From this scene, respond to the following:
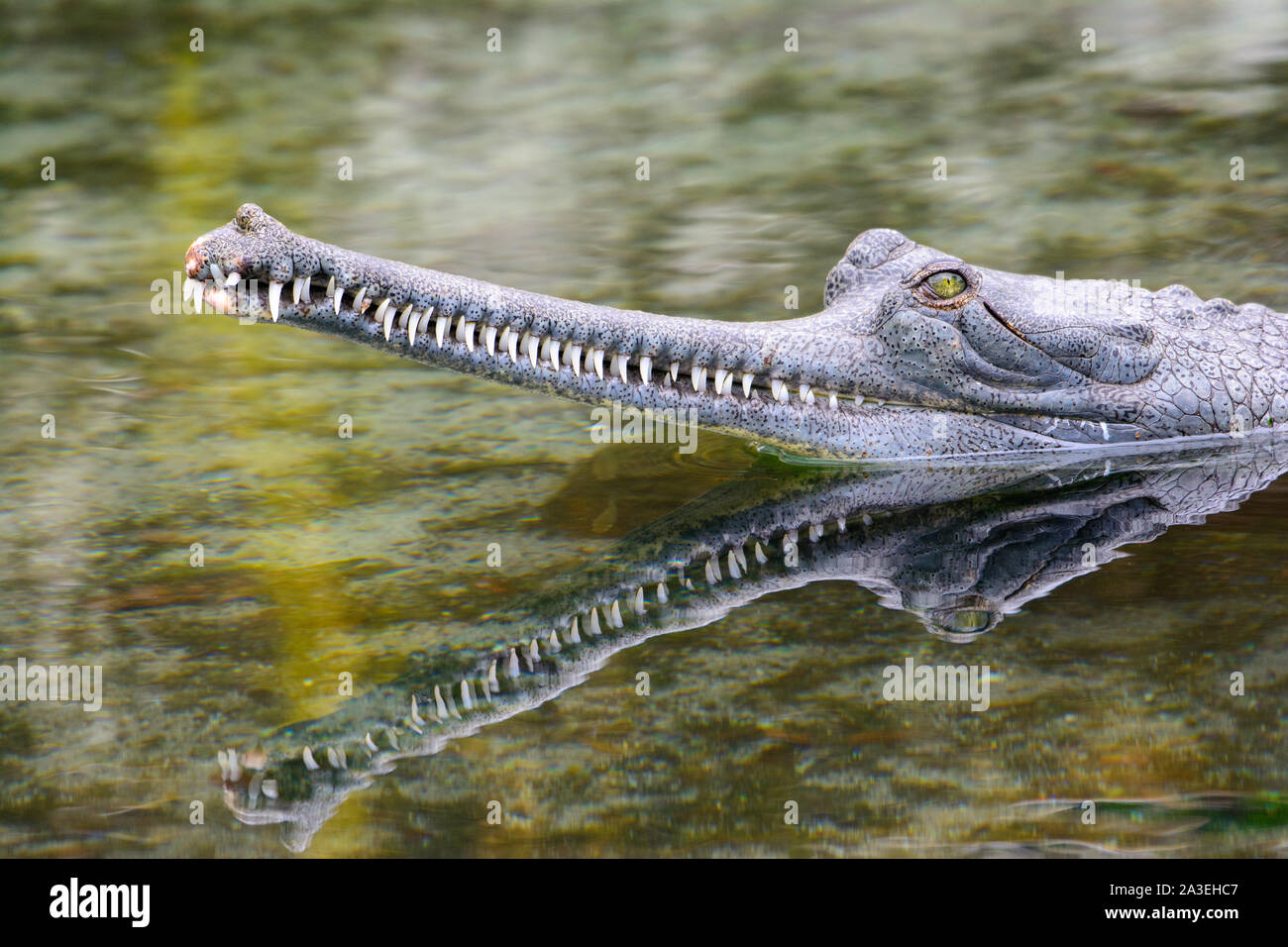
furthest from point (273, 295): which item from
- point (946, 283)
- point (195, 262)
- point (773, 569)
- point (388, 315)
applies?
point (946, 283)

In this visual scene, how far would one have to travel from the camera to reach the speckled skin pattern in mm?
5391

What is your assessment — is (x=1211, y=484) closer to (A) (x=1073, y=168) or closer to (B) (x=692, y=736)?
(B) (x=692, y=736)

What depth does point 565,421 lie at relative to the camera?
7492mm

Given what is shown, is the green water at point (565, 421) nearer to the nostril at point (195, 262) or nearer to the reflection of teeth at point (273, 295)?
the reflection of teeth at point (273, 295)

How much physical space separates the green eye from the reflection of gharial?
851 millimetres

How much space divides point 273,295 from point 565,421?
2.51 meters

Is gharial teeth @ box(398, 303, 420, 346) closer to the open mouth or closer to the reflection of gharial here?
the open mouth

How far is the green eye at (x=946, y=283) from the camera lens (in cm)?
643

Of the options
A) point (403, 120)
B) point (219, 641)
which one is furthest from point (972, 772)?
point (403, 120)

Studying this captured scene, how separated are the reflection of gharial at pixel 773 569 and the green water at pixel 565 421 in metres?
0.11

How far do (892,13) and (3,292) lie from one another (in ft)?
32.0

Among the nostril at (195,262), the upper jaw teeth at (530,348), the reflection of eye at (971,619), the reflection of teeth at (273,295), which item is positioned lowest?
the reflection of eye at (971,619)

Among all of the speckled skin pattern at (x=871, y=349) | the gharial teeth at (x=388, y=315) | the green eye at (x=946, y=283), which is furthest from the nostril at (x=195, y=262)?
the green eye at (x=946, y=283)

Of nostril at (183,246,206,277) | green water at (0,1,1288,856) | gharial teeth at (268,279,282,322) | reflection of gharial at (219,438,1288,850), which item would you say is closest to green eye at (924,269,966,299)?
reflection of gharial at (219,438,1288,850)
